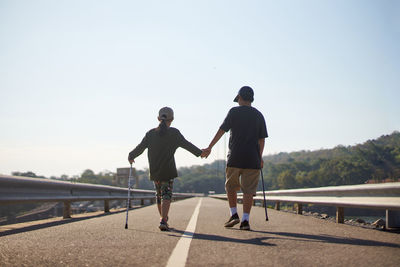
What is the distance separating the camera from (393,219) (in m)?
6.43

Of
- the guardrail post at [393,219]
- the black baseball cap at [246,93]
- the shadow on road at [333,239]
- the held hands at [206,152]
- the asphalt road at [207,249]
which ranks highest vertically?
the black baseball cap at [246,93]

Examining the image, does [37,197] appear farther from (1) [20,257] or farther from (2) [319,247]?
(2) [319,247]

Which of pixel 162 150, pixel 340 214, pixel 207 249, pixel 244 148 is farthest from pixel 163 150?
pixel 340 214

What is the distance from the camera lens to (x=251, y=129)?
22.6 feet

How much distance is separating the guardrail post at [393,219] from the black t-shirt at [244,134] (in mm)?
2164

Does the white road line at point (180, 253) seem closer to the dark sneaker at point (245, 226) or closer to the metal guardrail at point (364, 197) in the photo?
the dark sneaker at point (245, 226)

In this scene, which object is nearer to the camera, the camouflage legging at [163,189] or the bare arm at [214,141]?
the camouflage legging at [163,189]

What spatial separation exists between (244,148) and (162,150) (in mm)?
1440

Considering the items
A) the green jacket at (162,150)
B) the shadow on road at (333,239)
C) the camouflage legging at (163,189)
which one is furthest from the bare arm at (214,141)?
the shadow on road at (333,239)

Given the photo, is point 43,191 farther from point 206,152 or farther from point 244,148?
point 244,148

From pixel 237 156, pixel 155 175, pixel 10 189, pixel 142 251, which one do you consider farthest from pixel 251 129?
pixel 10 189

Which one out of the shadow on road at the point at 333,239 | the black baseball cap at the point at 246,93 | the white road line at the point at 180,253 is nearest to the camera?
the white road line at the point at 180,253

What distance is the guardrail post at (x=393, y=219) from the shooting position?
20.9 ft

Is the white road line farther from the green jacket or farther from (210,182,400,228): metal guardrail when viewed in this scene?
(210,182,400,228): metal guardrail
